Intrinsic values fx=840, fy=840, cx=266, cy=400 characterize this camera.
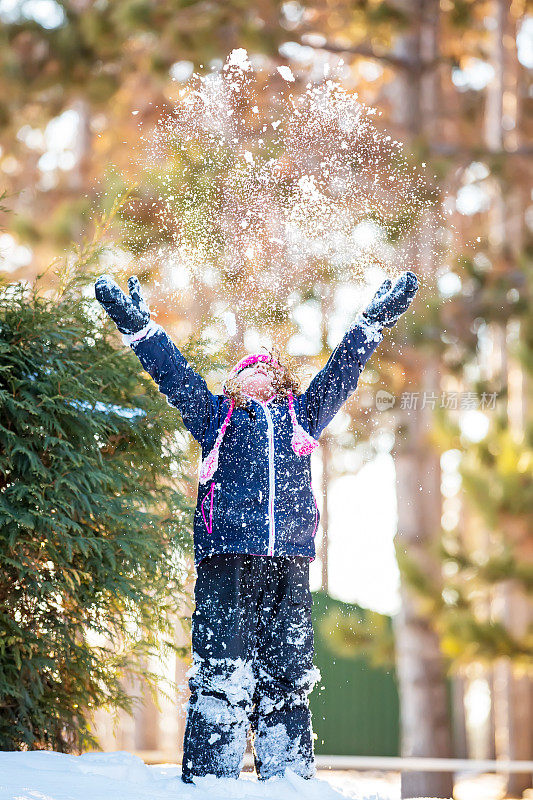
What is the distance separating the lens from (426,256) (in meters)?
4.74

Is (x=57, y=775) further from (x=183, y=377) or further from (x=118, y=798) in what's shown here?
(x=183, y=377)

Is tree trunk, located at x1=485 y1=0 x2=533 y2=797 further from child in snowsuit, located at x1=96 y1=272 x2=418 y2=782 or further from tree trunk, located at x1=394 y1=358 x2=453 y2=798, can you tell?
child in snowsuit, located at x1=96 y1=272 x2=418 y2=782

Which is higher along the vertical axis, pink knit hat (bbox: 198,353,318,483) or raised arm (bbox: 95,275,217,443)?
raised arm (bbox: 95,275,217,443)

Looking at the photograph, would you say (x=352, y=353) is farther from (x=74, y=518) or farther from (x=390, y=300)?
(x=74, y=518)

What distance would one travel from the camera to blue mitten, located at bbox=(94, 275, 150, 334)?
206cm

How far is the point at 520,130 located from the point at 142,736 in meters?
6.62

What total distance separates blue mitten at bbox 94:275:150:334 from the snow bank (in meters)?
1.10

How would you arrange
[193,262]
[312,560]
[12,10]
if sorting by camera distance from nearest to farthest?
1. [312,560]
2. [193,262]
3. [12,10]

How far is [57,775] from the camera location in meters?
2.11

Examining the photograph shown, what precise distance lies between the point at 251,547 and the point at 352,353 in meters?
0.60

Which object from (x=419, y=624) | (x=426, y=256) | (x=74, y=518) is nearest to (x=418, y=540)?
(x=419, y=624)

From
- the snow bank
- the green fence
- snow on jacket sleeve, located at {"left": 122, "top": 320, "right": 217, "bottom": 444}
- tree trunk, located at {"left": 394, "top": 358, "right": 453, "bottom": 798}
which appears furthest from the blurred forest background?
the snow bank

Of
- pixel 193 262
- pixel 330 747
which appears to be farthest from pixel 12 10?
pixel 330 747

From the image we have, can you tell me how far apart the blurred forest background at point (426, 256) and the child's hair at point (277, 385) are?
67.8 inches
